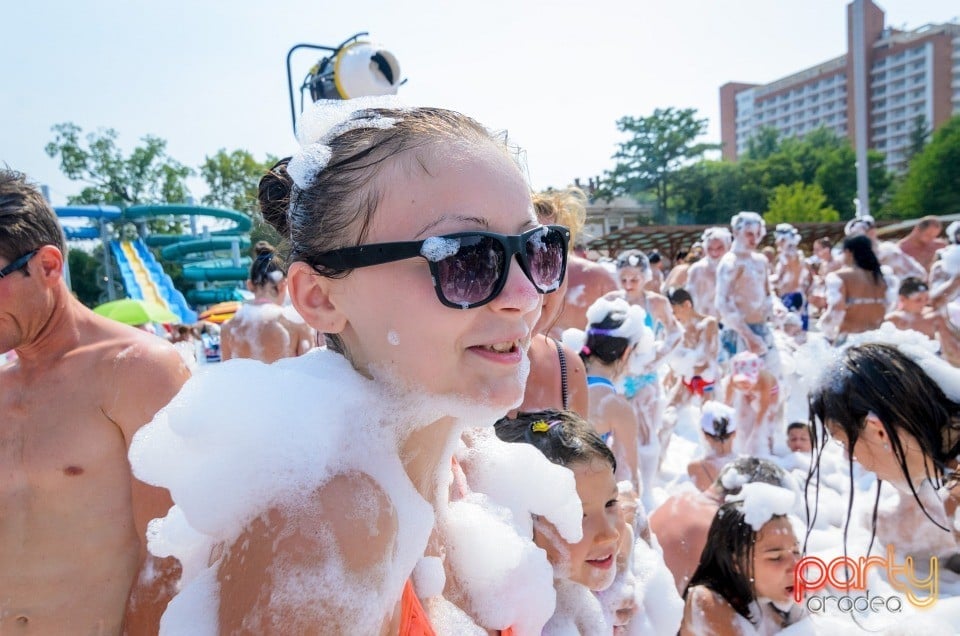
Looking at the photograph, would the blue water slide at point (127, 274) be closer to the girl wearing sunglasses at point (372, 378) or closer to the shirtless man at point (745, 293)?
the shirtless man at point (745, 293)

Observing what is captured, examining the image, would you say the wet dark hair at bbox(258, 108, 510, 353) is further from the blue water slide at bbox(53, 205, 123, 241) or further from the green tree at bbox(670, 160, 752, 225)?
the green tree at bbox(670, 160, 752, 225)

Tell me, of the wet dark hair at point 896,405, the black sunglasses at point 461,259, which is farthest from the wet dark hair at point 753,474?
the black sunglasses at point 461,259

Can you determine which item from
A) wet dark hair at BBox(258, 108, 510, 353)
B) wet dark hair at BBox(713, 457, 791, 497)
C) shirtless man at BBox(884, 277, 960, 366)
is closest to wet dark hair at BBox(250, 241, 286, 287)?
wet dark hair at BBox(713, 457, 791, 497)

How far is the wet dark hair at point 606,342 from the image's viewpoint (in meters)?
3.84

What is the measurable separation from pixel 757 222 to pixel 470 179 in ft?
22.7

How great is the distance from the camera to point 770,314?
692 cm

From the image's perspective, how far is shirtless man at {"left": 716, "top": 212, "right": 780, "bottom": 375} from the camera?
6785 mm

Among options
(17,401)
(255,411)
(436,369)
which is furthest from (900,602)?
(17,401)

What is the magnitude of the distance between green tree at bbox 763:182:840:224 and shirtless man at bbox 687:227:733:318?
46.2m

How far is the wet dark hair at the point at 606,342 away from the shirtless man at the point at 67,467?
2.45 meters

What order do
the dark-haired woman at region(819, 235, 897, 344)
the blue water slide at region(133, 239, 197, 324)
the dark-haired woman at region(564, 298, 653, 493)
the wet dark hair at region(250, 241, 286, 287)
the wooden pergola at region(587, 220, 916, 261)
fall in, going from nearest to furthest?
the dark-haired woman at region(564, 298, 653, 493) < the wet dark hair at region(250, 241, 286, 287) < the dark-haired woman at region(819, 235, 897, 344) < the blue water slide at region(133, 239, 197, 324) < the wooden pergola at region(587, 220, 916, 261)

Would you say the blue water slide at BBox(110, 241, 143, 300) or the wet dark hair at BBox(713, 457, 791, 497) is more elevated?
the blue water slide at BBox(110, 241, 143, 300)

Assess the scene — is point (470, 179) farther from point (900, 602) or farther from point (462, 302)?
point (900, 602)

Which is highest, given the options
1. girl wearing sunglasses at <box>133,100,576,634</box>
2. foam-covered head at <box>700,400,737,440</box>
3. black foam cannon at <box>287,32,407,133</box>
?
black foam cannon at <box>287,32,407,133</box>
